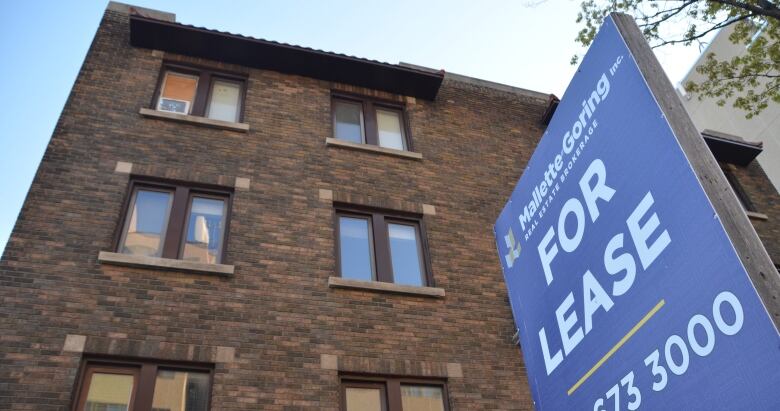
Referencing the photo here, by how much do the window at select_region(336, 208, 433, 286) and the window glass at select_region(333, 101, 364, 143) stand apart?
2107 millimetres

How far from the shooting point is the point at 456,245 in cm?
1145

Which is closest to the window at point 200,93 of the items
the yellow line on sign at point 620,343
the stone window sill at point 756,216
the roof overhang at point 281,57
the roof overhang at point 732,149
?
the roof overhang at point 281,57

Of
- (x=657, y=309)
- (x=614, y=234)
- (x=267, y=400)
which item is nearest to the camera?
(x=657, y=309)

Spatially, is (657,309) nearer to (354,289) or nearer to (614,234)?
(614,234)

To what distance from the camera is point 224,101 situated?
12602mm

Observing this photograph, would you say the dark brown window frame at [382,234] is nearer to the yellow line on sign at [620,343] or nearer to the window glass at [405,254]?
the window glass at [405,254]

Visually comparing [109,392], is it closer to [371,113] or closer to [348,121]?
[348,121]

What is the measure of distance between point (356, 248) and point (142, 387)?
419 cm

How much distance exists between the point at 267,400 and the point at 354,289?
7.59 ft

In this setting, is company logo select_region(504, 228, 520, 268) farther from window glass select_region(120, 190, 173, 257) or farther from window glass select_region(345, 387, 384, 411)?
window glass select_region(120, 190, 173, 257)

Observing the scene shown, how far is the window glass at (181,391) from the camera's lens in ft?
26.6

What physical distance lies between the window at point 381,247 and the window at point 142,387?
2.98 metres

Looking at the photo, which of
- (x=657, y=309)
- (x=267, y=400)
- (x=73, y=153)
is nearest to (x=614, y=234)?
(x=657, y=309)

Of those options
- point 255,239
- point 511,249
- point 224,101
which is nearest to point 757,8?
point 255,239
